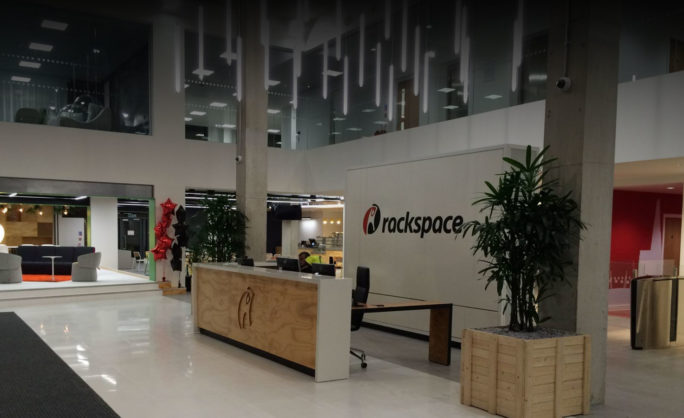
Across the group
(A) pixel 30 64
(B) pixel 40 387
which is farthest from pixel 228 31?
(A) pixel 30 64

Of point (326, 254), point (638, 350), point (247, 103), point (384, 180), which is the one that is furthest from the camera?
point (326, 254)

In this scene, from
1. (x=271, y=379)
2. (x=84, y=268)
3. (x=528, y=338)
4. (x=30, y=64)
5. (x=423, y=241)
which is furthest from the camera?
(x=84, y=268)

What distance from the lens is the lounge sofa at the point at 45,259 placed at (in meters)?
15.5

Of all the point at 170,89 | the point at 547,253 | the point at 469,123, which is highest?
the point at 170,89

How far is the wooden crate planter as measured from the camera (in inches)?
177

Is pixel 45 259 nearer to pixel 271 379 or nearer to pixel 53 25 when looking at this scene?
pixel 53 25

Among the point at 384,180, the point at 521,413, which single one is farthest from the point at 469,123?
the point at 521,413

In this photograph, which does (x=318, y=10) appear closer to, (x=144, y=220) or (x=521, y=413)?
(x=521, y=413)

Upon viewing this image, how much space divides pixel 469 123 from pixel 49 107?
932 cm

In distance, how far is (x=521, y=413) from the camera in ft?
14.8

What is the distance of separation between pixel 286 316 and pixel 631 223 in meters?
10.7

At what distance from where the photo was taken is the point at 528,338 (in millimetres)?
4680

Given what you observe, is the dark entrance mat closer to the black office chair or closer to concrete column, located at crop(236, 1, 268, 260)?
the black office chair

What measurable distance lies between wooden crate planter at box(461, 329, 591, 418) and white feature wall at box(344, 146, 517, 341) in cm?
213
